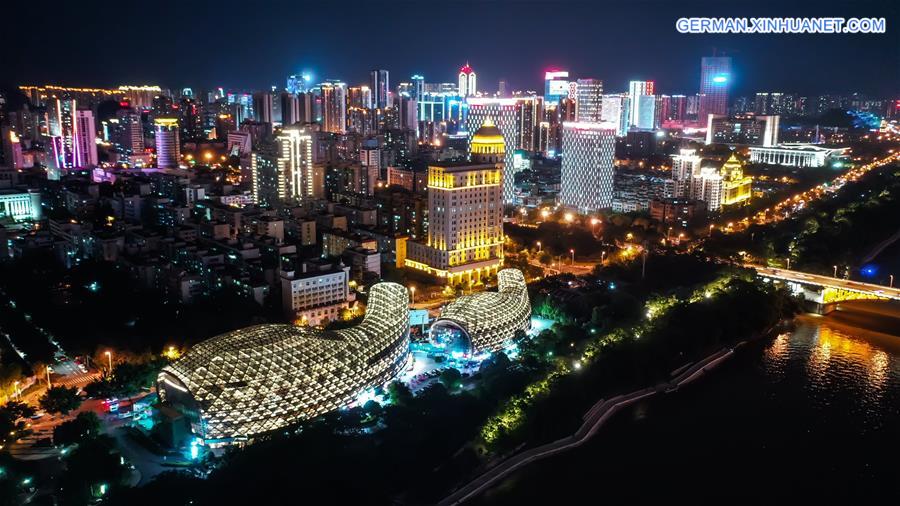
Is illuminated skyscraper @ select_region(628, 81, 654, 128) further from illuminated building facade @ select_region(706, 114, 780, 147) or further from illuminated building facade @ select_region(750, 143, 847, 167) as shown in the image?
illuminated building facade @ select_region(750, 143, 847, 167)

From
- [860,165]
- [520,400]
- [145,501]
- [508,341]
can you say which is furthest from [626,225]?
[860,165]

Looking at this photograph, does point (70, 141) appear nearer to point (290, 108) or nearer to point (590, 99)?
point (290, 108)

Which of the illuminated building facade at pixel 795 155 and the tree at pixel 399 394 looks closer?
the tree at pixel 399 394

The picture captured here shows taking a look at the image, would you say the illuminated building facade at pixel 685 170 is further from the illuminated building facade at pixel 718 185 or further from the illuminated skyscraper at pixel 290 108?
the illuminated skyscraper at pixel 290 108

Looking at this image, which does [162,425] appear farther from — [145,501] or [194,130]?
[194,130]

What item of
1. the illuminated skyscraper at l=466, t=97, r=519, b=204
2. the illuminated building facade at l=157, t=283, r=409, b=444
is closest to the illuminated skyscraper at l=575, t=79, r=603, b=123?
the illuminated skyscraper at l=466, t=97, r=519, b=204

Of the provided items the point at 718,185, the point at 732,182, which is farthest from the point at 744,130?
the point at 718,185

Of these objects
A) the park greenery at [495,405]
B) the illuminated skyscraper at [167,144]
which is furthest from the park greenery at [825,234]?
the illuminated skyscraper at [167,144]
